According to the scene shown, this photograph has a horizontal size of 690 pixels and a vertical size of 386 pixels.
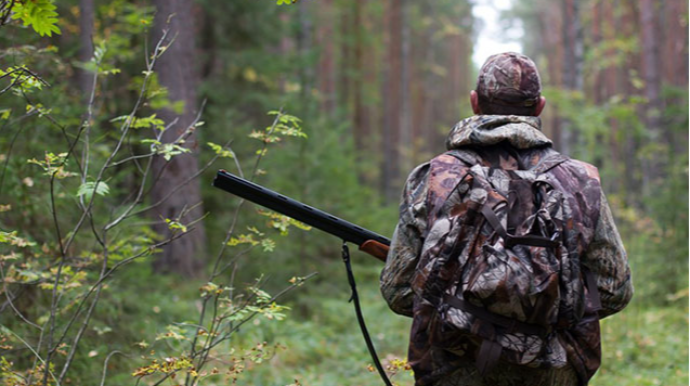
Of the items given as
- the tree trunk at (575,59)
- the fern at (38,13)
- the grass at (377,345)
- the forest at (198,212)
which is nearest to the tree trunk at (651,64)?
the forest at (198,212)

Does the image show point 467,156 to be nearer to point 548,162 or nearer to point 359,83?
point 548,162

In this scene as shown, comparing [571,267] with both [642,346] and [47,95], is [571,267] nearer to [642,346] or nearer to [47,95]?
[47,95]

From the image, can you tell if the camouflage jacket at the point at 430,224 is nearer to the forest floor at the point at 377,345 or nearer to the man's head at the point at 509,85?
the man's head at the point at 509,85

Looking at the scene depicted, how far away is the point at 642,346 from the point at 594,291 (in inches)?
258

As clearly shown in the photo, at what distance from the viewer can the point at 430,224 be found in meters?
2.68

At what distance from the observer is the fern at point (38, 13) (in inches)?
119

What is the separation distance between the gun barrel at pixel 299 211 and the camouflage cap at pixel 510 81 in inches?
39.4

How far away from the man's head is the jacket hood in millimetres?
70

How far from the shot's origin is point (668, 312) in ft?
33.3

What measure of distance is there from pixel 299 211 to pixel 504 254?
130cm

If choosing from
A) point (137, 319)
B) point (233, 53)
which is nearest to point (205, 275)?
point (137, 319)

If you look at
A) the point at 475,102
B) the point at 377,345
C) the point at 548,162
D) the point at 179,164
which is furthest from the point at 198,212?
the point at 548,162

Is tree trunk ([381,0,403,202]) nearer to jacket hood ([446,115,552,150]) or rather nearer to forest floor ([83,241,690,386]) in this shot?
forest floor ([83,241,690,386])

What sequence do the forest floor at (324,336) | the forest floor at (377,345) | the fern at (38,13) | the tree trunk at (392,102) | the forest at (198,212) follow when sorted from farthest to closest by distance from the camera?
the tree trunk at (392,102), the forest floor at (377,345), the forest floor at (324,336), the forest at (198,212), the fern at (38,13)
